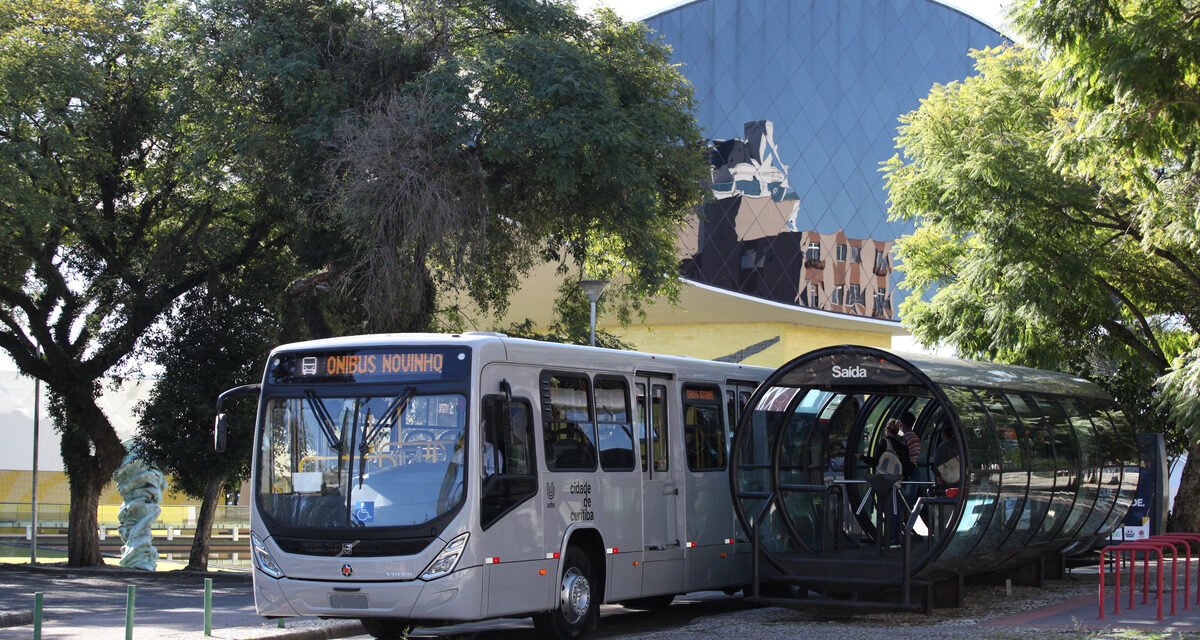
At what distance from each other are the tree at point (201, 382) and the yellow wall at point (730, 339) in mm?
30220

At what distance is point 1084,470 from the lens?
16.5m

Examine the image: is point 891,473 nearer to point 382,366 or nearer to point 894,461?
point 894,461

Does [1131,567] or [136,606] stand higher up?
[1131,567]

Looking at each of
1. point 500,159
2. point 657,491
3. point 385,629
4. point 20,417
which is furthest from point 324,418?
point 20,417

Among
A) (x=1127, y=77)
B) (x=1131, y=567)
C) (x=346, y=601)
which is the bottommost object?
(x=346, y=601)

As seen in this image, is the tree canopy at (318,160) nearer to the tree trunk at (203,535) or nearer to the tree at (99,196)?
the tree at (99,196)

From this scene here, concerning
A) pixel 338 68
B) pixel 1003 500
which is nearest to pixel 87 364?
pixel 338 68

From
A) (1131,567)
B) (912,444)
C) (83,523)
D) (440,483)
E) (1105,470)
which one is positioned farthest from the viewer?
(83,523)

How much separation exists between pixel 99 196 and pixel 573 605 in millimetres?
17953

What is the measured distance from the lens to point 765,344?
54281 mm

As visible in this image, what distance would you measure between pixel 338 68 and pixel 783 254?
36.7 meters

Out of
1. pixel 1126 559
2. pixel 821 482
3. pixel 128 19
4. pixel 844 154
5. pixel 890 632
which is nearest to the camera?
pixel 890 632

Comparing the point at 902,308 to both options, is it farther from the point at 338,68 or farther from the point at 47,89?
the point at 47,89

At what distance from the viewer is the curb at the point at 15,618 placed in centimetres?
1386
